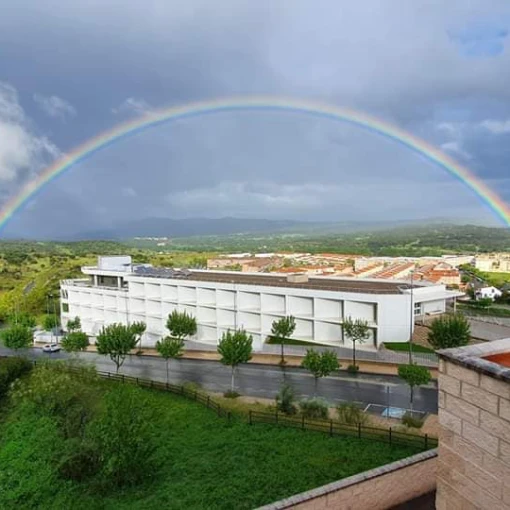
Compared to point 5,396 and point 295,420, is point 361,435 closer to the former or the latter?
point 295,420

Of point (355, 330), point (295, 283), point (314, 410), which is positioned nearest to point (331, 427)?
point (314, 410)

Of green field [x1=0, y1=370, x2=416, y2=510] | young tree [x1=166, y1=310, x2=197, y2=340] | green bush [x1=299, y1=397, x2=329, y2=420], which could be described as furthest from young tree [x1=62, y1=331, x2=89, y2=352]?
green bush [x1=299, y1=397, x2=329, y2=420]

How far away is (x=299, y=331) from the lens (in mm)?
42938

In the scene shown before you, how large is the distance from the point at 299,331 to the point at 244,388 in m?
14.0

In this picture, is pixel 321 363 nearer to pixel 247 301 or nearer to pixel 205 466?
pixel 205 466

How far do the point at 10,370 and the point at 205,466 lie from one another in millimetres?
18850

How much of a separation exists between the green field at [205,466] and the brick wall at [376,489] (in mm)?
2901

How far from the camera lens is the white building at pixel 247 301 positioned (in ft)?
128

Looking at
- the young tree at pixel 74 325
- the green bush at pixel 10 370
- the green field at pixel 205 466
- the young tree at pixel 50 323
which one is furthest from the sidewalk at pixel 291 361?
the young tree at pixel 50 323

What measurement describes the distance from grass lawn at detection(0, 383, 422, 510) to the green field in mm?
34

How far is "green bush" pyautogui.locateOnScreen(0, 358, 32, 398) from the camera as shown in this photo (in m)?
29.7

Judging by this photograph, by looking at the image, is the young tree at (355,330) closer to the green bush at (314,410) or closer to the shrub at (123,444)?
the green bush at (314,410)

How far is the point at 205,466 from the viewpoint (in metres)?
18.2

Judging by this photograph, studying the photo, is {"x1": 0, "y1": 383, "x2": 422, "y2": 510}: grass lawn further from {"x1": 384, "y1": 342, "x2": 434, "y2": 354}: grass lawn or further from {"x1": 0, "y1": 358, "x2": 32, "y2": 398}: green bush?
{"x1": 384, "y1": 342, "x2": 434, "y2": 354}: grass lawn
